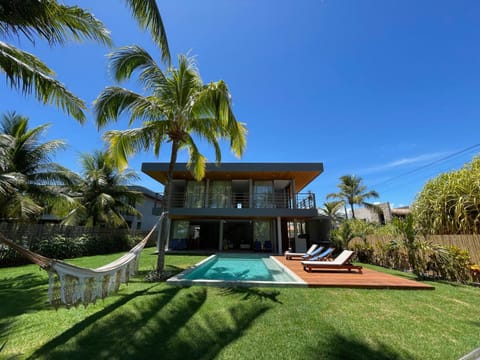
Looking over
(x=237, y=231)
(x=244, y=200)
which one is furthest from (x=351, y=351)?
(x=237, y=231)

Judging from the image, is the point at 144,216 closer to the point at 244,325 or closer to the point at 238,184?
the point at 238,184

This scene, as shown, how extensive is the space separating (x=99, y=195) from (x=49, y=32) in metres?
12.4

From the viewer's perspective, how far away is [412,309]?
13.0ft

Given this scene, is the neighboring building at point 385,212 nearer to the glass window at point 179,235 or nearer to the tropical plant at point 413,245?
the tropical plant at point 413,245

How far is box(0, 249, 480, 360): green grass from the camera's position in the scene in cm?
258

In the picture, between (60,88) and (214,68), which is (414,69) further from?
(60,88)

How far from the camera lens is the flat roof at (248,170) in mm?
12680

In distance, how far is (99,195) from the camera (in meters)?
14.2

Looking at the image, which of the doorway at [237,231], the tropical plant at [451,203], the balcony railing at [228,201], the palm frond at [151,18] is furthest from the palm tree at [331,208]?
the palm frond at [151,18]

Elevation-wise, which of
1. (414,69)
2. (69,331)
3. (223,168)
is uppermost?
(414,69)

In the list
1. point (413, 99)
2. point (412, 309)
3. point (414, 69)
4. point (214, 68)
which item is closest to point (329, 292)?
point (412, 309)

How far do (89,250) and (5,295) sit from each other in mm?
8247

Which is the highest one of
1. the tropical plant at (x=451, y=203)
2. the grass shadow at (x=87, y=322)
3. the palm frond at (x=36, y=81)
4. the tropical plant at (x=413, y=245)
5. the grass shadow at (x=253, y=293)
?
the palm frond at (x=36, y=81)

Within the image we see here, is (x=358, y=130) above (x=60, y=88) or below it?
above
